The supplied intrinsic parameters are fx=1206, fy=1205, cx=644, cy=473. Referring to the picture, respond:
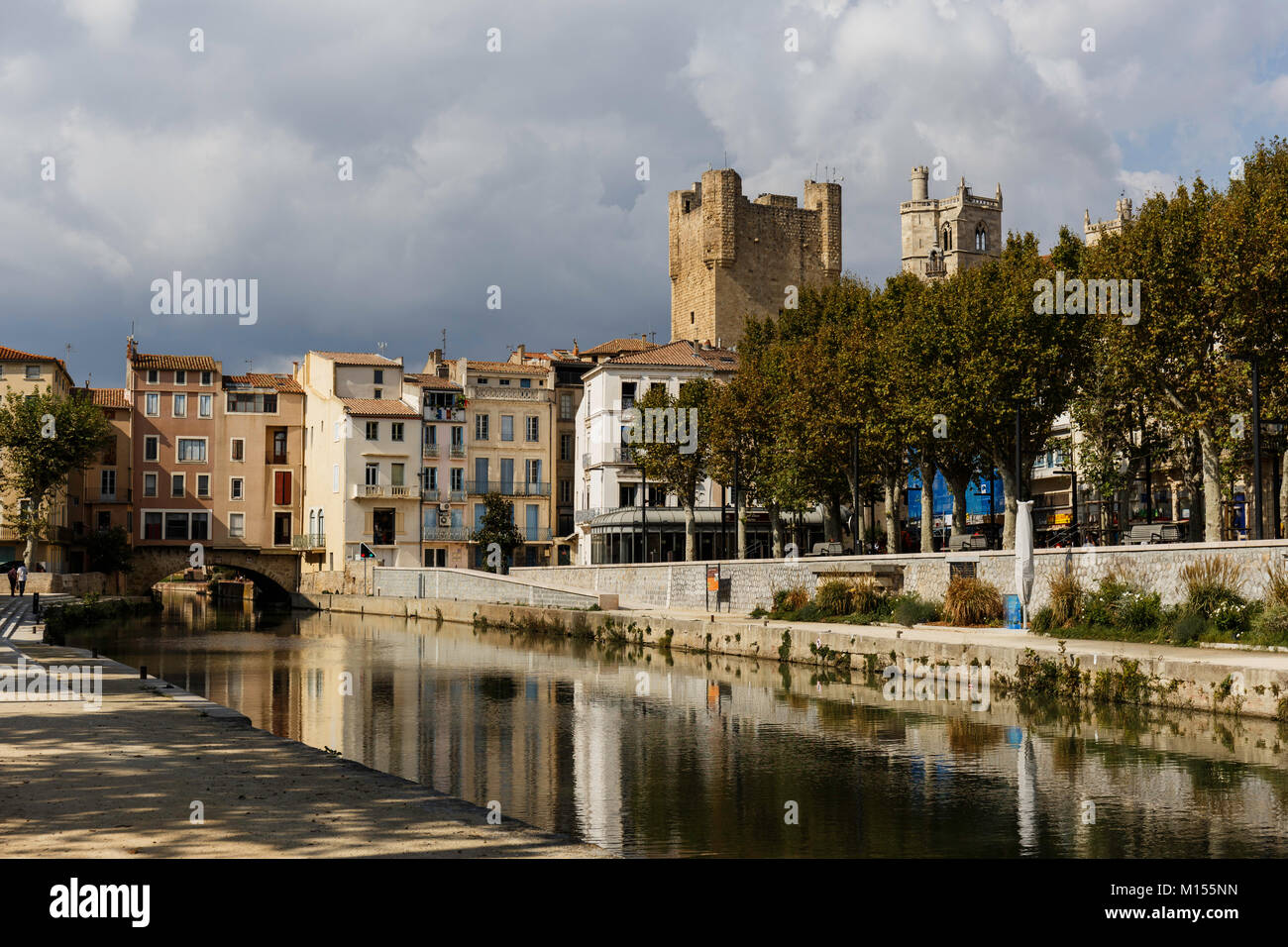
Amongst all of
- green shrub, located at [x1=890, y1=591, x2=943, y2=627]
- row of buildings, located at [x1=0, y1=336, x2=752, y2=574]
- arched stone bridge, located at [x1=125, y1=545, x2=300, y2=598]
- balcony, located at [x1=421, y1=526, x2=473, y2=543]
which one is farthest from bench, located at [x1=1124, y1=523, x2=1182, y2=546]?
arched stone bridge, located at [x1=125, y1=545, x2=300, y2=598]

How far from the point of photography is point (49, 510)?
202 feet

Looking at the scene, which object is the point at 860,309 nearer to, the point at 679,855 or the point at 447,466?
the point at 447,466

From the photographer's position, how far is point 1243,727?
60.3 ft

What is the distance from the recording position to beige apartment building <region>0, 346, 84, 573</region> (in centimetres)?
6277

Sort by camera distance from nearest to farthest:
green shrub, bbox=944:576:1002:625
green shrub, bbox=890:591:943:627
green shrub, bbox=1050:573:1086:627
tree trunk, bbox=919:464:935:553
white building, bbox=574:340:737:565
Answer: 1. green shrub, bbox=1050:573:1086:627
2. green shrub, bbox=944:576:1002:625
3. green shrub, bbox=890:591:943:627
4. tree trunk, bbox=919:464:935:553
5. white building, bbox=574:340:737:565

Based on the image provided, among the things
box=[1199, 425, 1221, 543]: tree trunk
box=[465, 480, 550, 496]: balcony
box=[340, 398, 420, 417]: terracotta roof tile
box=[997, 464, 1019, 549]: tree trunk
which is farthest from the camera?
box=[465, 480, 550, 496]: balcony

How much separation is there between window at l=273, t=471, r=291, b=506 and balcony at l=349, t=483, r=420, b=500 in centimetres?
967

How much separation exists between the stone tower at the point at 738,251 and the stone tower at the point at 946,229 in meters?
22.2

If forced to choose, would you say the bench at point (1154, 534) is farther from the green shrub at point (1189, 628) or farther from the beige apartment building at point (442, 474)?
the beige apartment building at point (442, 474)

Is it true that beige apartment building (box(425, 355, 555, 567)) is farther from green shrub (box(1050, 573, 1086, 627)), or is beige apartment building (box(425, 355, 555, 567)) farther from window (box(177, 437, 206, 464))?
green shrub (box(1050, 573, 1086, 627))

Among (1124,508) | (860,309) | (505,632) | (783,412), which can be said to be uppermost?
(860,309)
